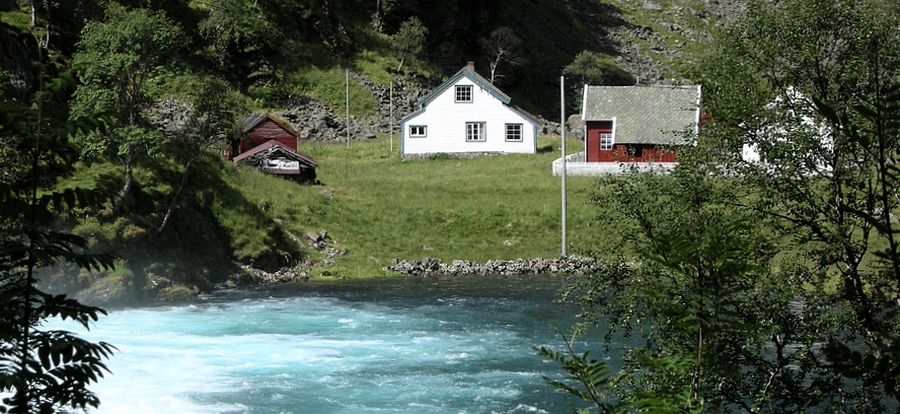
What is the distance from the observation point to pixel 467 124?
2363 inches

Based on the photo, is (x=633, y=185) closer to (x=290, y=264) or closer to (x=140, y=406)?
(x=140, y=406)

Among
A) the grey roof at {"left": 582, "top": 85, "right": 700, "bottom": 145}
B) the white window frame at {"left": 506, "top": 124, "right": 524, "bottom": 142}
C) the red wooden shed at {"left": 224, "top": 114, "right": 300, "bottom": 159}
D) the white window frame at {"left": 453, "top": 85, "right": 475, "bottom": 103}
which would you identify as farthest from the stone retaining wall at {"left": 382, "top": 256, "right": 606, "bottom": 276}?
the white window frame at {"left": 453, "top": 85, "right": 475, "bottom": 103}

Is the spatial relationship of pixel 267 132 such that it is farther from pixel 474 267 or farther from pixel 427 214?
pixel 474 267

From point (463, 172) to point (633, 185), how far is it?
38410 mm

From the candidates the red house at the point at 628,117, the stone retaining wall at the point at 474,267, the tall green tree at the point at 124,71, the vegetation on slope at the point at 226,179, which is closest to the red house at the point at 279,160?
the vegetation on slope at the point at 226,179

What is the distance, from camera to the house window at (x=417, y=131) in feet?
196

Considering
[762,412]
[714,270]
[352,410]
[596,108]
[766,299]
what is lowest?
[352,410]

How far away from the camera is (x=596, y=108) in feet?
179

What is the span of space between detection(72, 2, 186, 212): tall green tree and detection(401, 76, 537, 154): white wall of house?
28213 mm

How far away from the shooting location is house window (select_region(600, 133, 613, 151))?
177 feet

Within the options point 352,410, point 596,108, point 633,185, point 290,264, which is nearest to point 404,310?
point 290,264

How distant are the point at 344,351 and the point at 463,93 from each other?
37.7 m

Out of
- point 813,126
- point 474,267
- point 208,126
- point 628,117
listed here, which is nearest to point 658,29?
point 628,117

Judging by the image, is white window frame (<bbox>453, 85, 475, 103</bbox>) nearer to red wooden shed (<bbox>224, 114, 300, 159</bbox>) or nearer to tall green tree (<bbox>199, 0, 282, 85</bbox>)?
red wooden shed (<bbox>224, 114, 300, 159</bbox>)
